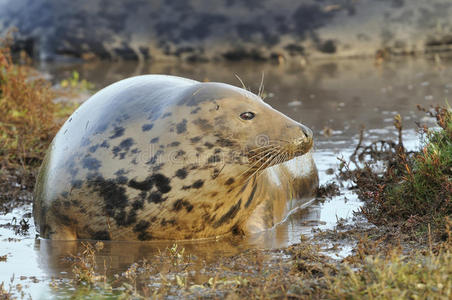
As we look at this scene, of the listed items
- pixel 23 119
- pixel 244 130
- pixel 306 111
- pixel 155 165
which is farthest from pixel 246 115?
pixel 306 111

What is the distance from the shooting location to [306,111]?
27.0 ft

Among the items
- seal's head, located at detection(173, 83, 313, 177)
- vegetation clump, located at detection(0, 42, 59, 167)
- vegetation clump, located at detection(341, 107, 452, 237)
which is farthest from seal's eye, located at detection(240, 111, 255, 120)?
vegetation clump, located at detection(0, 42, 59, 167)

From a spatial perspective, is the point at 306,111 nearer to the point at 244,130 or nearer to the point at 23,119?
the point at 23,119

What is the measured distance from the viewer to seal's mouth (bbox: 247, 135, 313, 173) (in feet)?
13.4

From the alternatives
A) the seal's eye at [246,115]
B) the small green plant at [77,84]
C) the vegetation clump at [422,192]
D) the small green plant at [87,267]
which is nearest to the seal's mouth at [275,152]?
the seal's eye at [246,115]

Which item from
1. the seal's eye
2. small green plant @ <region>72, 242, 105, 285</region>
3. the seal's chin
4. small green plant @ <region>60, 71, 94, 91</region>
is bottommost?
small green plant @ <region>72, 242, 105, 285</region>

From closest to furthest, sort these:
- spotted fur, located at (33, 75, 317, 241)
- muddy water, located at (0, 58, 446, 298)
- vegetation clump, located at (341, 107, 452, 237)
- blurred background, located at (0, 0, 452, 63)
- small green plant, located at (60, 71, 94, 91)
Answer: muddy water, located at (0, 58, 446, 298), spotted fur, located at (33, 75, 317, 241), vegetation clump, located at (341, 107, 452, 237), small green plant, located at (60, 71, 94, 91), blurred background, located at (0, 0, 452, 63)

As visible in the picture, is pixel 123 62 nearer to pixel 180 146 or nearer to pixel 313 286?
pixel 180 146

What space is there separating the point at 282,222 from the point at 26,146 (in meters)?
2.39

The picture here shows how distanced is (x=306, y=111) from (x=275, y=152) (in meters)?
4.18

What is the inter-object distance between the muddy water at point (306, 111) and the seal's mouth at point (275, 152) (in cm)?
44

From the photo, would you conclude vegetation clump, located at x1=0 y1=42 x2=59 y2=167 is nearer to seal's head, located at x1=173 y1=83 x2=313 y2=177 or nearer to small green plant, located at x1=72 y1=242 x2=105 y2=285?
small green plant, located at x1=72 y1=242 x2=105 y2=285

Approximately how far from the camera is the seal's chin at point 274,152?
4.07m

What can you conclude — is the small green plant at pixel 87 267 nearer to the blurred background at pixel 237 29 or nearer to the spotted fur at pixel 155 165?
the spotted fur at pixel 155 165
